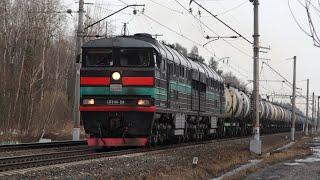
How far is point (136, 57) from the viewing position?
2092 cm

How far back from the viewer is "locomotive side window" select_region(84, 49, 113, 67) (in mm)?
20938

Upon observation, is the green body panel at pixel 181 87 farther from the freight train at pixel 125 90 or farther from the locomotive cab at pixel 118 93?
the locomotive cab at pixel 118 93

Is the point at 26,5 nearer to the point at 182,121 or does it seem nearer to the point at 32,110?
the point at 32,110

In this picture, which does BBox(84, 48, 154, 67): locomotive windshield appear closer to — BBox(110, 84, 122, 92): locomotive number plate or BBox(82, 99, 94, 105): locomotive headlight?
BBox(110, 84, 122, 92): locomotive number plate

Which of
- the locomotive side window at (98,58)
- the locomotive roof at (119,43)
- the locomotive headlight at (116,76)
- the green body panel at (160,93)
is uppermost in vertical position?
the locomotive roof at (119,43)

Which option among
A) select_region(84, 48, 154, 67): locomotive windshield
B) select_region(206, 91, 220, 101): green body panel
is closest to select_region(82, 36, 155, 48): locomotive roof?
select_region(84, 48, 154, 67): locomotive windshield

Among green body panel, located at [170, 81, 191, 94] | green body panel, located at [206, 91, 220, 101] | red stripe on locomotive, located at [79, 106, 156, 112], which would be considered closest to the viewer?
red stripe on locomotive, located at [79, 106, 156, 112]

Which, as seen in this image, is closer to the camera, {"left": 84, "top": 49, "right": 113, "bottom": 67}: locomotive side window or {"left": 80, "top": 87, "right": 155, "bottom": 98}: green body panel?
{"left": 80, "top": 87, "right": 155, "bottom": 98}: green body panel

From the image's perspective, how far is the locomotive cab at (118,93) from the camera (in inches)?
803

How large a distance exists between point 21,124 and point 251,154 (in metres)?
21.9

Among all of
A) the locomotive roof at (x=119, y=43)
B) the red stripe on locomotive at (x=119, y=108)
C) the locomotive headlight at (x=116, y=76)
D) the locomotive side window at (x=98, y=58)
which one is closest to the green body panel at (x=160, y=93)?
the red stripe on locomotive at (x=119, y=108)

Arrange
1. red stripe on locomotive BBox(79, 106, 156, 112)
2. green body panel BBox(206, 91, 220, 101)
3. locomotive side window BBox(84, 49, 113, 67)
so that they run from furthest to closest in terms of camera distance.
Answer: green body panel BBox(206, 91, 220, 101) → locomotive side window BBox(84, 49, 113, 67) → red stripe on locomotive BBox(79, 106, 156, 112)

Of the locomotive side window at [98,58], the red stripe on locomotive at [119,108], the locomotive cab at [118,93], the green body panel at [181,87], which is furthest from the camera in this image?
the green body panel at [181,87]

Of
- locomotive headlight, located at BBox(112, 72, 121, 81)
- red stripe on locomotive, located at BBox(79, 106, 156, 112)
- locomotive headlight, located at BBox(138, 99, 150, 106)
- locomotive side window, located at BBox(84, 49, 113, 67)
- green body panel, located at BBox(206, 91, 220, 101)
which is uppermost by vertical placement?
locomotive side window, located at BBox(84, 49, 113, 67)
